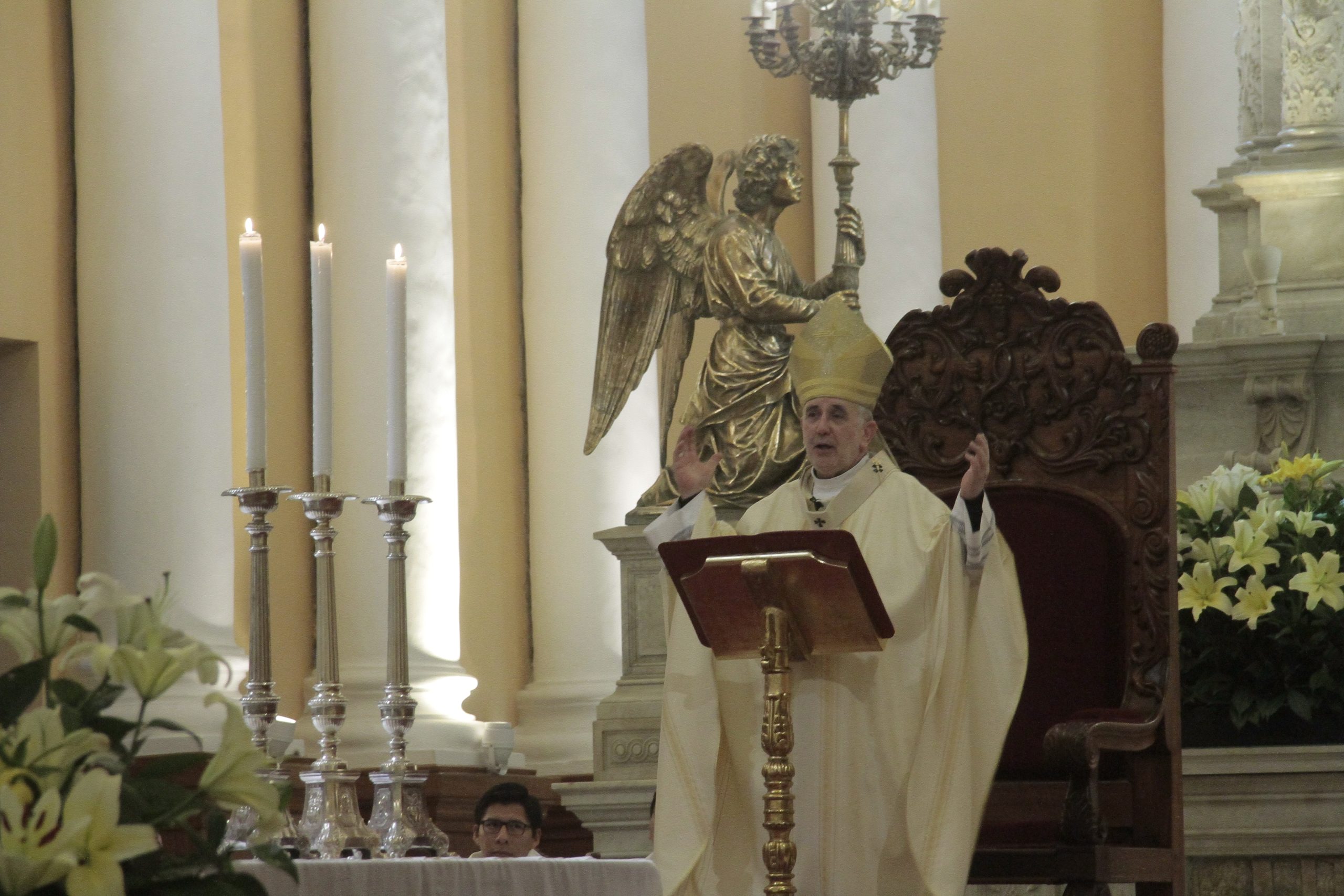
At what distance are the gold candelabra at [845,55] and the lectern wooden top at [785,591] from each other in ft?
11.3

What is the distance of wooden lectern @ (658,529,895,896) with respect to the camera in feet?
11.9

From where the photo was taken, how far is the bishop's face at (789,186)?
707cm

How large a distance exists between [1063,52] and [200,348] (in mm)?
4472

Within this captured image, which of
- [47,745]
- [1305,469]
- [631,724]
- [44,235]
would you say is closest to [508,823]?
[631,724]

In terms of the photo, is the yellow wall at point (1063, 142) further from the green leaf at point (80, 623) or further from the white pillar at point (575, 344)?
the green leaf at point (80, 623)

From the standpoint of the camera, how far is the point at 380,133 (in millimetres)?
7836

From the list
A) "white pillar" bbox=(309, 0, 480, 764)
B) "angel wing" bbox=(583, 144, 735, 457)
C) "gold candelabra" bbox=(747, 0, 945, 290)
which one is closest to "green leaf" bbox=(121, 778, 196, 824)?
"angel wing" bbox=(583, 144, 735, 457)

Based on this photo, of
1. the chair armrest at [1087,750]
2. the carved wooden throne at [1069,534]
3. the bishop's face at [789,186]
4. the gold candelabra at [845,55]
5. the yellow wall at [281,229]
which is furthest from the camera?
the yellow wall at [281,229]

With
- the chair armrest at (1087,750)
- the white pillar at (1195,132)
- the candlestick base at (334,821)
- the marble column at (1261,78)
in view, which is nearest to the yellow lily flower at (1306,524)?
the chair armrest at (1087,750)

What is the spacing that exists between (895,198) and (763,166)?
6.91ft

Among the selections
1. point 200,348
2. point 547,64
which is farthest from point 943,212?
point 200,348

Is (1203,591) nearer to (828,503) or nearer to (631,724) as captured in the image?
(828,503)

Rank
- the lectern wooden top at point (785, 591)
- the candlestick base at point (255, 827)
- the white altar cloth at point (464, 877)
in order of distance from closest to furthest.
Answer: the white altar cloth at point (464, 877), the candlestick base at point (255, 827), the lectern wooden top at point (785, 591)

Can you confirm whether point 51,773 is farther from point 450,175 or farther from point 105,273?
A: point 450,175
